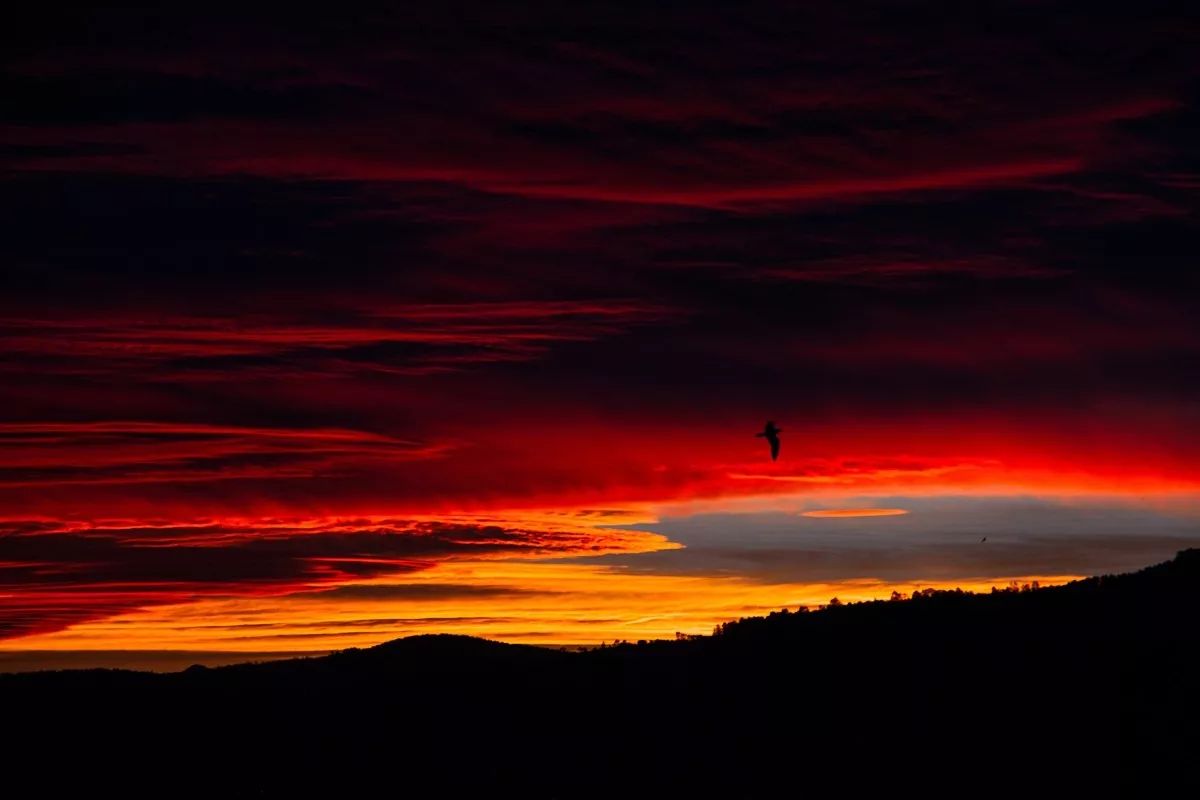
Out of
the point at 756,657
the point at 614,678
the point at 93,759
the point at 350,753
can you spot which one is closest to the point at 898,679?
the point at 756,657

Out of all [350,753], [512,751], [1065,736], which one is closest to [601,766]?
[512,751]

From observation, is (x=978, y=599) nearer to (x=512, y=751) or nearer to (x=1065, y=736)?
(x=1065, y=736)

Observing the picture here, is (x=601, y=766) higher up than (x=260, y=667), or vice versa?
(x=260, y=667)

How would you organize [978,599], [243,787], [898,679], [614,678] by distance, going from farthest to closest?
[978,599] < [614,678] < [898,679] < [243,787]

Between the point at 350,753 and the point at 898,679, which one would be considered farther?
the point at 898,679

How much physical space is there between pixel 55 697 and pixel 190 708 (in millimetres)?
4007

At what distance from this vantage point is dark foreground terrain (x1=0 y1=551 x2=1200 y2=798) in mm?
33562

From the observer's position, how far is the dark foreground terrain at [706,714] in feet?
110

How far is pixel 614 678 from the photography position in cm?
4062

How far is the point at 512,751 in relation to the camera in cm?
3603

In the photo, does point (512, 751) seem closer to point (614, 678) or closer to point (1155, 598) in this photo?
point (614, 678)

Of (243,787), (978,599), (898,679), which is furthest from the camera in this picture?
(978,599)

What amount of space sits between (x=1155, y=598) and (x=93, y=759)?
27.3 metres

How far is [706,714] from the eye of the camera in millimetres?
37375
